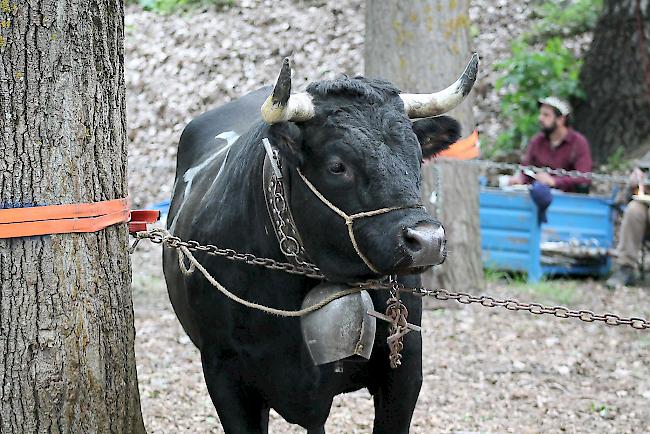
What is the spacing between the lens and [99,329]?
3.72 metres

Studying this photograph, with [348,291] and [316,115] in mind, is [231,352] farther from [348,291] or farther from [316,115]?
[316,115]

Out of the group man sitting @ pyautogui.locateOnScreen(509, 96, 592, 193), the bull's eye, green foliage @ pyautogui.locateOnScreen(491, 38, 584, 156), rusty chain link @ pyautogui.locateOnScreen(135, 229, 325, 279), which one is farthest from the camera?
green foliage @ pyautogui.locateOnScreen(491, 38, 584, 156)

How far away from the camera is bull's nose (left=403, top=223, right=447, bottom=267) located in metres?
3.08

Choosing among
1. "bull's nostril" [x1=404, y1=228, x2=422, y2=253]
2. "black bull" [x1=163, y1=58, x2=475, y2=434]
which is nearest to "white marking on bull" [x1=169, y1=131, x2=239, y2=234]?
"black bull" [x1=163, y1=58, x2=475, y2=434]

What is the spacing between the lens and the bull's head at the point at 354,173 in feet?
10.4

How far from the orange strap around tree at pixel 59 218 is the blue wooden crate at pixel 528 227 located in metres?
6.25

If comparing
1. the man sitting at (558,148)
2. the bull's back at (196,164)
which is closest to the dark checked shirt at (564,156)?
the man sitting at (558,148)

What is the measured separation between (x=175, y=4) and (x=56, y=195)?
45.3 feet

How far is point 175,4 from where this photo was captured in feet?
55.1

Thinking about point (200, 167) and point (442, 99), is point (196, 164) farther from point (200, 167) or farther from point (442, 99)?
point (442, 99)

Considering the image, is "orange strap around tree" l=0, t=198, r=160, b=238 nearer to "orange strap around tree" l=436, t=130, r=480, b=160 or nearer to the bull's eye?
the bull's eye

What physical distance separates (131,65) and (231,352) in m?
11.8

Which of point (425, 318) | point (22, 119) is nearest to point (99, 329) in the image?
point (22, 119)

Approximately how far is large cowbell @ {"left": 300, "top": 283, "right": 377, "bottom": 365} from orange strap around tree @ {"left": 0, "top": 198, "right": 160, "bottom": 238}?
87 cm
